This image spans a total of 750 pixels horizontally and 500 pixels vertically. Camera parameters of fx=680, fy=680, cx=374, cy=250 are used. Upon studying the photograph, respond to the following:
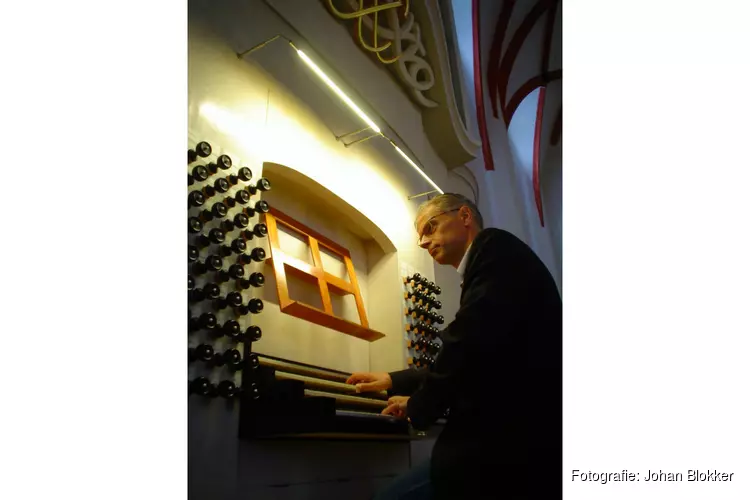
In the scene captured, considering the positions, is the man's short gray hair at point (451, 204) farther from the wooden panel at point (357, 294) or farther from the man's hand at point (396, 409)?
the man's hand at point (396, 409)

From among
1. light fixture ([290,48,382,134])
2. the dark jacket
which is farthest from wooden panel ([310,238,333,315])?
light fixture ([290,48,382,134])

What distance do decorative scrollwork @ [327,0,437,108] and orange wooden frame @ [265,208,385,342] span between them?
55 centimetres

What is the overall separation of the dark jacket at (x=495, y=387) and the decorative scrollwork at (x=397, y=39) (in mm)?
501

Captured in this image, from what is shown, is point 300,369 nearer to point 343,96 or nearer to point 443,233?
point 443,233

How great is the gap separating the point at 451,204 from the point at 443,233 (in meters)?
0.09

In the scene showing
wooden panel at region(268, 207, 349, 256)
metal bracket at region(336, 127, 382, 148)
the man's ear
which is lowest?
wooden panel at region(268, 207, 349, 256)

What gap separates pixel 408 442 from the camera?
1.60 meters

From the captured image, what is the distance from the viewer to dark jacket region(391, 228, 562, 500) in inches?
A: 64.1
